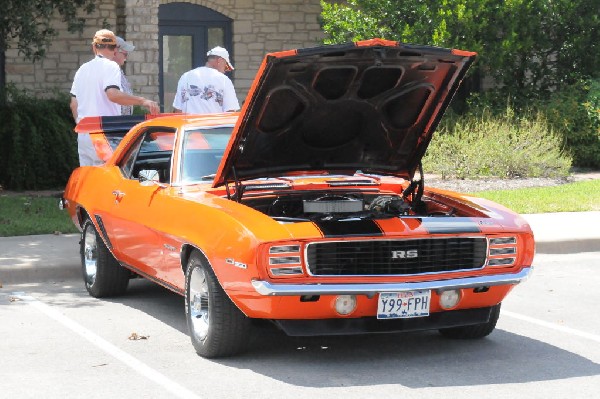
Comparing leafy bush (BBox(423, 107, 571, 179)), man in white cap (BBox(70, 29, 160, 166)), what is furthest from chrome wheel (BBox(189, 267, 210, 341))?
leafy bush (BBox(423, 107, 571, 179))

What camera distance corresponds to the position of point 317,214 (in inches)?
306

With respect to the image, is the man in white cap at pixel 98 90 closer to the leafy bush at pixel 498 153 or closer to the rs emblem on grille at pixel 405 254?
the rs emblem on grille at pixel 405 254

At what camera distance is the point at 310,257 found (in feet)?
22.4

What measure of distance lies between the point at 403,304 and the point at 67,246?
17.4ft

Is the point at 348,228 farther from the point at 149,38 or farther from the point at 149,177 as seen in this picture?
the point at 149,38

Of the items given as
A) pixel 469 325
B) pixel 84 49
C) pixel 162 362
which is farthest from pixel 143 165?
pixel 84 49

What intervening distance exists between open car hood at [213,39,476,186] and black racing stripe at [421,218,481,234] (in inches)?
41.0

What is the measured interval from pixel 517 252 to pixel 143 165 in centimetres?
313

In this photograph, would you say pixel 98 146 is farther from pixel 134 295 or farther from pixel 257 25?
pixel 257 25

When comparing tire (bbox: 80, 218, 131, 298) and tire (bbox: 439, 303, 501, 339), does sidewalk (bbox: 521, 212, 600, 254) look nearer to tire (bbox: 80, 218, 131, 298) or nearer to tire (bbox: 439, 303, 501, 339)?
tire (bbox: 439, 303, 501, 339)

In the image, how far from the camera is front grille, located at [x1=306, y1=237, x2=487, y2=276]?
6875 mm

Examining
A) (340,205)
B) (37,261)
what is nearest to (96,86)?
(37,261)

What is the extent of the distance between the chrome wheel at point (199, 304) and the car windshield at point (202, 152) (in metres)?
0.99

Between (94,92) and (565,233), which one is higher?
(94,92)
